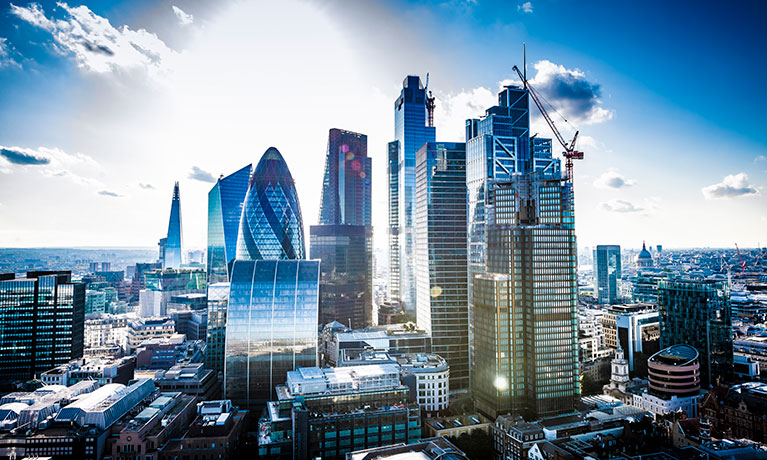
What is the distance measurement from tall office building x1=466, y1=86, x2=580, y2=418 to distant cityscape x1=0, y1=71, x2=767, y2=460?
13.8 inches

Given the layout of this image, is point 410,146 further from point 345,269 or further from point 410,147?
point 345,269

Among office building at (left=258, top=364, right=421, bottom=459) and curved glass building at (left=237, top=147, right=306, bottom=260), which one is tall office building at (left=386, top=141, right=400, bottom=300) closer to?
curved glass building at (left=237, top=147, right=306, bottom=260)

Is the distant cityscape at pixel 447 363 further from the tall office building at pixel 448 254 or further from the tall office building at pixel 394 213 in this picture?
the tall office building at pixel 394 213

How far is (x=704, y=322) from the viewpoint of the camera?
346 ft

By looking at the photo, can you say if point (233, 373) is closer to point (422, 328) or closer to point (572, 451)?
point (422, 328)

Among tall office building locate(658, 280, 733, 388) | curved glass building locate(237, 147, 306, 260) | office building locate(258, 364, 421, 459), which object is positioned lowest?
office building locate(258, 364, 421, 459)

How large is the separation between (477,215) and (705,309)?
60410 mm

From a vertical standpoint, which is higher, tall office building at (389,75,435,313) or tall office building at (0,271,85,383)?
tall office building at (389,75,435,313)

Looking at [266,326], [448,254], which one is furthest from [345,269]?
[266,326]

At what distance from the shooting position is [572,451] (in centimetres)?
6147

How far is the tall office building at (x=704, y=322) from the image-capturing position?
102938 mm

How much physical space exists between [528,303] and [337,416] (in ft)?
138

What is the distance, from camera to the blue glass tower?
17312cm

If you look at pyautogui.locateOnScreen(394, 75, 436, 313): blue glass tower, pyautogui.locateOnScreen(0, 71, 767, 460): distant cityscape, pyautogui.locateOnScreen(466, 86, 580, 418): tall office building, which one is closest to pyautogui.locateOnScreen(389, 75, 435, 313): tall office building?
pyautogui.locateOnScreen(394, 75, 436, 313): blue glass tower
